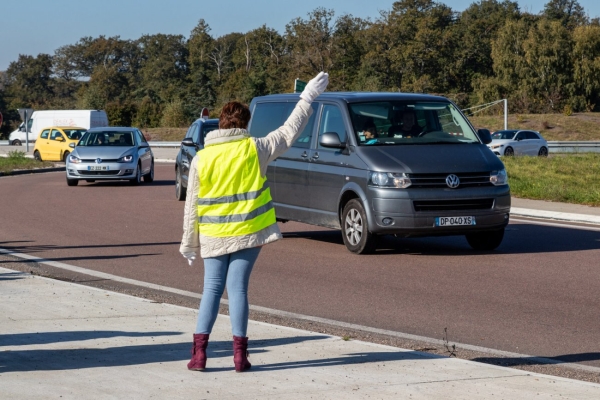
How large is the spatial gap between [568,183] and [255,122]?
11.4 m

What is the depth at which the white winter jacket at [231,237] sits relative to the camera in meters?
6.46

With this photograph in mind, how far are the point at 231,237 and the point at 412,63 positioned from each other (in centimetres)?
8860

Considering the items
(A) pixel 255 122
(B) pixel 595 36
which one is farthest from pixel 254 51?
(A) pixel 255 122

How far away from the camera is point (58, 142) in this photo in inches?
1777

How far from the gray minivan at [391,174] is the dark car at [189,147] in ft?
23.2

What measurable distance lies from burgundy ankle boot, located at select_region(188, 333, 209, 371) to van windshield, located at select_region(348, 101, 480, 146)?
737 centimetres

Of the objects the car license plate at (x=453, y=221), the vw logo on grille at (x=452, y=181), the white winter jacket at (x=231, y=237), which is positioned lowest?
the car license plate at (x=453, y=221)

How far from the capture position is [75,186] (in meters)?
28.6

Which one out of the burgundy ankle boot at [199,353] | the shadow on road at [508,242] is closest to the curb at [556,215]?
the shadow on road at [508,242]

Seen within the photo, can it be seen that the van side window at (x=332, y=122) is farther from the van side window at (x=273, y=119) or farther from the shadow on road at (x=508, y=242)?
the shadow on road at (x=508, y=242)

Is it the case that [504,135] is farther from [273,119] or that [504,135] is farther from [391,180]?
[391,180]

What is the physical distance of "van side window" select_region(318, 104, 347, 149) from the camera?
1391 cm

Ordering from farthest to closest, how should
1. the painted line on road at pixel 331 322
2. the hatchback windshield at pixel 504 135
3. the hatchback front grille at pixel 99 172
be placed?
the hatchback windshield at pixel 504 135, the hatchback front grille at pixel 99 172, the painted line on road at pixel 331 322

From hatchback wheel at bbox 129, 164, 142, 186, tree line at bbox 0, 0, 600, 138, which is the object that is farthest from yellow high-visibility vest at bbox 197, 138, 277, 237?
tree line at bbox 0, 0, 600, 138
